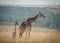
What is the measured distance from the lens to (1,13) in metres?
1.99

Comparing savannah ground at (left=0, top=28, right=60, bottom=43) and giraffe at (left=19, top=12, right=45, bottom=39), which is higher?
giraffe at (left=19, top=12, right=45, bottom=39)

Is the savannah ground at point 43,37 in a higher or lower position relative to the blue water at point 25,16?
lower

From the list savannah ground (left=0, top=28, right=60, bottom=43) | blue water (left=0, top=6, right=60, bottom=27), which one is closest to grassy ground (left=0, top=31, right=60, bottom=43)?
savannah ground (left=0, top=28, right=60, bottom=43)

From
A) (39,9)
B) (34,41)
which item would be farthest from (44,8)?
(34,41)

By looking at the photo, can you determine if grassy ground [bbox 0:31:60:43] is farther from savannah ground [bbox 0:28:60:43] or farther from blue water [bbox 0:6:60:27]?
blue water [bbox 0:6:60:27]

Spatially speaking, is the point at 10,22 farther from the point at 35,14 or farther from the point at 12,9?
the point at 35,14

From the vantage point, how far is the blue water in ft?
6.37

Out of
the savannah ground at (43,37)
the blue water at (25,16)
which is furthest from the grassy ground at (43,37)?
the blue water at (25,16)

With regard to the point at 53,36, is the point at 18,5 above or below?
above

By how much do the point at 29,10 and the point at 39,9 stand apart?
14cm

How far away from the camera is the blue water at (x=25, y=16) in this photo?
1.94 metres

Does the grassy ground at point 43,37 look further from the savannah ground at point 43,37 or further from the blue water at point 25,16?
the blue water at point 25,16

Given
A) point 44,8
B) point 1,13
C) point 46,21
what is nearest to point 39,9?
point 44,8

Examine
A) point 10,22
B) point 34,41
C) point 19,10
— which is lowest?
point 34,41
